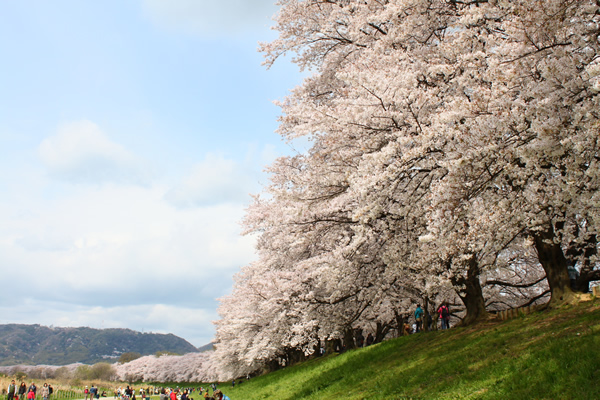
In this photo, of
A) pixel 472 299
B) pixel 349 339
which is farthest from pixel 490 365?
pixel 349 339

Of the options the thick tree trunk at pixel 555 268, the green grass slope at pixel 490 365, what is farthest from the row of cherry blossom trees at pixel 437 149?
the green grass slope at pixel 490 365

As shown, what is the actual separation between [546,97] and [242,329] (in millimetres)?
23977

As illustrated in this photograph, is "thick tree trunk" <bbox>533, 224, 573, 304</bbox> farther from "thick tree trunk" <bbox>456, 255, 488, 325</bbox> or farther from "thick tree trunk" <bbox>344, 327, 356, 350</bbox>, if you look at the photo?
"thick tree trunk" <bbox>344, 327, 356, 350</bbox>

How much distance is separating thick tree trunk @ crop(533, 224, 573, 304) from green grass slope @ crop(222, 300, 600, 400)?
0.48 m

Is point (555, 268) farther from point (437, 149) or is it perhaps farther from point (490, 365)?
point (437, 149)

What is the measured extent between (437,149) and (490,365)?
4.42 metres

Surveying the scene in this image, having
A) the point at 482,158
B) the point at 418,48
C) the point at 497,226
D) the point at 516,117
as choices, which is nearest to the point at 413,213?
the point at 497,226

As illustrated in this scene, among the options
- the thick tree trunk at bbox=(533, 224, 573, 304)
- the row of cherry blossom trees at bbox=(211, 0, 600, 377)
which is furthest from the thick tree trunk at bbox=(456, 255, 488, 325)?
the thick tree trunk at bbox=(533, 224, 573, 304)

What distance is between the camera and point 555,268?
11.0 m

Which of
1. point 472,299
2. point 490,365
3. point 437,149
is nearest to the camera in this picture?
point 490,365

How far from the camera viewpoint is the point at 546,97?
21.8ft

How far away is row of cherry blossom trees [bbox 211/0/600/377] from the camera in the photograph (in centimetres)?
662

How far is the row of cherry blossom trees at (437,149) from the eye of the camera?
6625mm

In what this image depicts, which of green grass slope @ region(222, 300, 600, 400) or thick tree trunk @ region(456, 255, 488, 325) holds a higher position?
thick tree trunk @ region(456, 255, 488, 325)
